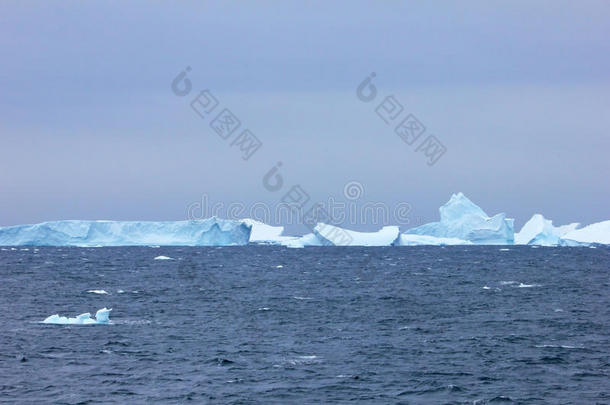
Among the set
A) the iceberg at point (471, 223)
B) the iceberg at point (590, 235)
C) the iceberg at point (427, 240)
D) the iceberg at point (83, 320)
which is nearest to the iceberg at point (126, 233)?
the iceberg at point (427, 240)

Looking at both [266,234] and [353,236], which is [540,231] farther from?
[266,234]

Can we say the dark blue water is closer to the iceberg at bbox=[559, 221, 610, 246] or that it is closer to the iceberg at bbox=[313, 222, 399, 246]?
the iceberg at bbox=[313, 222, 399, 246]

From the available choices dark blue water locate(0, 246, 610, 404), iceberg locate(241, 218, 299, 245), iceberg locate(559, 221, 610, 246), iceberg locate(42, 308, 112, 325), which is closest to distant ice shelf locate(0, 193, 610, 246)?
iceberg locate(559, 221, 610, 246)

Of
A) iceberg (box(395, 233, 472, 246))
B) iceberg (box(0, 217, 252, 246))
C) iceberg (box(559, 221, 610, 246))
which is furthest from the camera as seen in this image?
iceberg (box(559, 221, 610, 246))

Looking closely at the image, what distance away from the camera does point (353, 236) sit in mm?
109938

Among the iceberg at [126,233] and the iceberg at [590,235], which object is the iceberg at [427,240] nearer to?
the iceberg at [590,235]

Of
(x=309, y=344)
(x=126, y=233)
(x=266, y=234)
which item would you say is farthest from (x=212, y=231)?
(x=309, y=344)

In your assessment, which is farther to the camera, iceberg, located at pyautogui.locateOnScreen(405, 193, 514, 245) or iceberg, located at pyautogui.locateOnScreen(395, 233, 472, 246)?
iceberg, located at pyautogui.locateOnScreen(395, 233, 472, 246)

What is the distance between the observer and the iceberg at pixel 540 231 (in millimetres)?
103750

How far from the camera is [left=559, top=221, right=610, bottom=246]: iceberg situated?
108 meters

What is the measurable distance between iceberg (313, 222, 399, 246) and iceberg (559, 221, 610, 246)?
22.7m

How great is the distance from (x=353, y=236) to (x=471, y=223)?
18.1 m

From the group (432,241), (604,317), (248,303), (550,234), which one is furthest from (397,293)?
(550,234)

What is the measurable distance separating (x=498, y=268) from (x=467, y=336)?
41325mm
